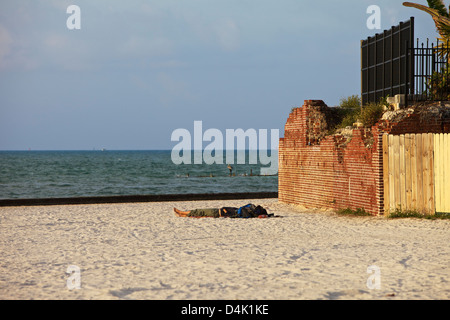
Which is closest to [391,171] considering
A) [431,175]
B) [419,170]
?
[419,170]

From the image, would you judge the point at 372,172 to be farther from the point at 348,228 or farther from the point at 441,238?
the point at 441,238

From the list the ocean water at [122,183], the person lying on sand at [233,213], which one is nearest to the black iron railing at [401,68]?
the person lying on sand at [233,213]

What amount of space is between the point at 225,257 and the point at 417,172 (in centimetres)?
738

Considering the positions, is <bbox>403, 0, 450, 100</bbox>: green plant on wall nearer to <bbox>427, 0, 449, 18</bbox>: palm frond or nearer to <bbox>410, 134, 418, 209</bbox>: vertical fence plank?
<bbox>427, 0, 449, 18</bbox>: palm frond

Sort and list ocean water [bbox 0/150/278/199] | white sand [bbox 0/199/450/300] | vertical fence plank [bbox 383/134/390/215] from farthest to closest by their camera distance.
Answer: ocean water [bbox 0/150/278/199]
vertical fence plank [bbox 383/134/390/215]
white sand [bbox 0/199/450/300]

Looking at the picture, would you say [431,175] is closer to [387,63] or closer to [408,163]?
[408,163]

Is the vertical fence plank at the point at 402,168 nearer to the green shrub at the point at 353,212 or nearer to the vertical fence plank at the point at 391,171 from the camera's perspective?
the vertical fence plank at the point at 391,171

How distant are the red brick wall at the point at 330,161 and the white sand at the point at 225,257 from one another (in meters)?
1.17

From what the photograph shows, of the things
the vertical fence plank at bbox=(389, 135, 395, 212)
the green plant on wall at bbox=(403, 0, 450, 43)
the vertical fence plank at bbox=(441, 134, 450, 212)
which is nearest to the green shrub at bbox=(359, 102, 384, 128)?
the vertical fence plank at bbox=(389, 135, 395, 212)

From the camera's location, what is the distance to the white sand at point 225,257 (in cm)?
754

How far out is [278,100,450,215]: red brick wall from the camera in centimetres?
1580

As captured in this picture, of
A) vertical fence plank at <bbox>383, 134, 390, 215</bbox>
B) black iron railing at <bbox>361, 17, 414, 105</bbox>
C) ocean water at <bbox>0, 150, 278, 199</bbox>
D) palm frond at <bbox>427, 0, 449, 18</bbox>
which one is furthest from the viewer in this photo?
ocean water at <bbox>0, 150, 278, 199</bbox>

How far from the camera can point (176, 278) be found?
8.29m

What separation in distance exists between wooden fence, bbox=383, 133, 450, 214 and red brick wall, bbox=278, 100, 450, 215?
28 cm
